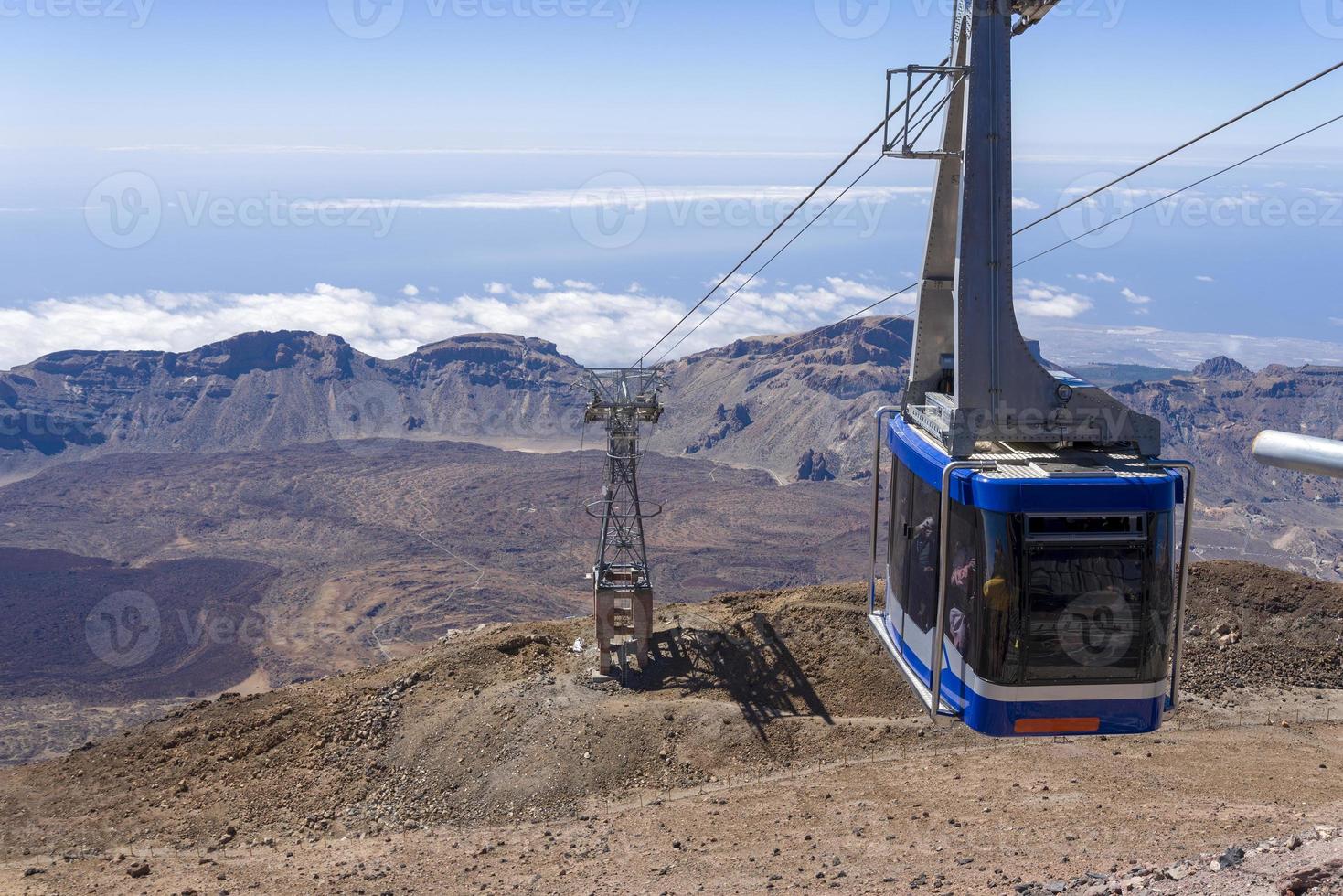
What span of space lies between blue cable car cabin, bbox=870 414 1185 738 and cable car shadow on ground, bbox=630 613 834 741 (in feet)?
32.8

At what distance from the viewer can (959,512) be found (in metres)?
10.9

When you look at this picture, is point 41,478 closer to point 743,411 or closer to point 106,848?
point 743,411

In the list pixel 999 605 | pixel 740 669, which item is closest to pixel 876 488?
pixel 999 605

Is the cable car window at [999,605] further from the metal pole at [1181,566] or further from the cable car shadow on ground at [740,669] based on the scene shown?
the cable car shadow on ground at [740,669]

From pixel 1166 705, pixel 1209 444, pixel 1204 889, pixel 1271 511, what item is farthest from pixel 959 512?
pixel 1209 444

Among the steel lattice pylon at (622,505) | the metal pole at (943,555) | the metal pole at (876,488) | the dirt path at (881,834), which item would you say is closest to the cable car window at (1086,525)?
the metal pole at (943,555)

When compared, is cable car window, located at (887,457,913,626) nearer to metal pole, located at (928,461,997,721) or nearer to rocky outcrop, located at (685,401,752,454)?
metal pole, located at (928,461,997,721)

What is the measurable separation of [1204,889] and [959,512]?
4.16 meters

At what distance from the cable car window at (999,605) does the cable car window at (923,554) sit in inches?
46.4

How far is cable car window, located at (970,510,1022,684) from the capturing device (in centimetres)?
1041

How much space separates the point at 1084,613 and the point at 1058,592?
370 millimetres

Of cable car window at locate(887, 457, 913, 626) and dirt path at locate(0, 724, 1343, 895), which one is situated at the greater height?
cable car window at locate(887, 457, 913, 626)

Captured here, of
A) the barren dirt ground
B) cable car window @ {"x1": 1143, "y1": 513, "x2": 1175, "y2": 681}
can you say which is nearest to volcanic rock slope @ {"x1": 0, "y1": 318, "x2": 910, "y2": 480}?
the barren dirt ground

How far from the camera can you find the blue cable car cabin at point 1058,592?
10.4 meters
